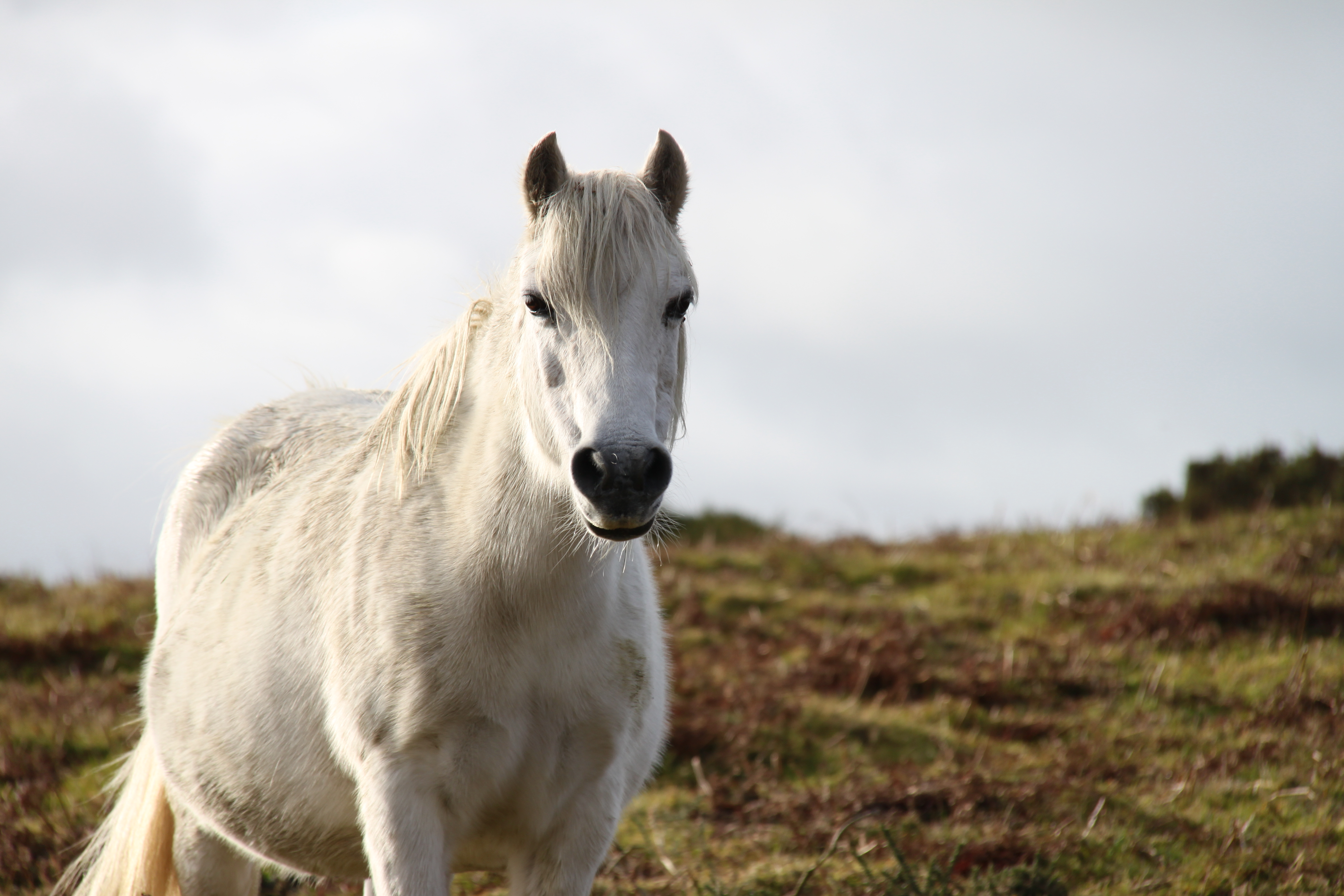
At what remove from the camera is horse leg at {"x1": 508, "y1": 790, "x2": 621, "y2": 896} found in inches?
124

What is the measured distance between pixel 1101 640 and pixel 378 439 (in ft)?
22.6

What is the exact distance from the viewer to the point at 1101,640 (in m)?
8.45

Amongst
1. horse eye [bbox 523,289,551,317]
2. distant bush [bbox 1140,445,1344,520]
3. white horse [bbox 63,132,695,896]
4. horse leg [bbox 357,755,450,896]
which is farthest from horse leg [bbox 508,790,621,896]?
distant bush [bbox 1140,445,1344,520]

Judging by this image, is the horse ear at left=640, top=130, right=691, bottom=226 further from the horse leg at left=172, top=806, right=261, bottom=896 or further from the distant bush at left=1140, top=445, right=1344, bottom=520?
the distant bush at left=1140, top=445, right=1344, bottom=520

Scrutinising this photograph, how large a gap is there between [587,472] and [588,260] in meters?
0.64

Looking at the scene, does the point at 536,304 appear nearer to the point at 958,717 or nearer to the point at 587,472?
the point at 587,472

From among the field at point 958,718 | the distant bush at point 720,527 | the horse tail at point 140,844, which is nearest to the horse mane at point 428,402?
the horse tail at point 140,844

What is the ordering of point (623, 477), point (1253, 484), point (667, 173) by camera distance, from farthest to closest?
point (1253, 484)
point (667, 173)
point (623, 477)

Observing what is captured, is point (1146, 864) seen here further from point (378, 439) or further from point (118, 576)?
point (118, 576)

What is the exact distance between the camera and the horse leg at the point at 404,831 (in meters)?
2.91

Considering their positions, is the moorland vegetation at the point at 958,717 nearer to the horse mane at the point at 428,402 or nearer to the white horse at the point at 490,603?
the white horse at the point at 490,603

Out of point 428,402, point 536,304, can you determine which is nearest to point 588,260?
point 536,304

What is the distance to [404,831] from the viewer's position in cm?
292

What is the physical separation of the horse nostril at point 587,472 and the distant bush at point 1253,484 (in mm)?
10862
